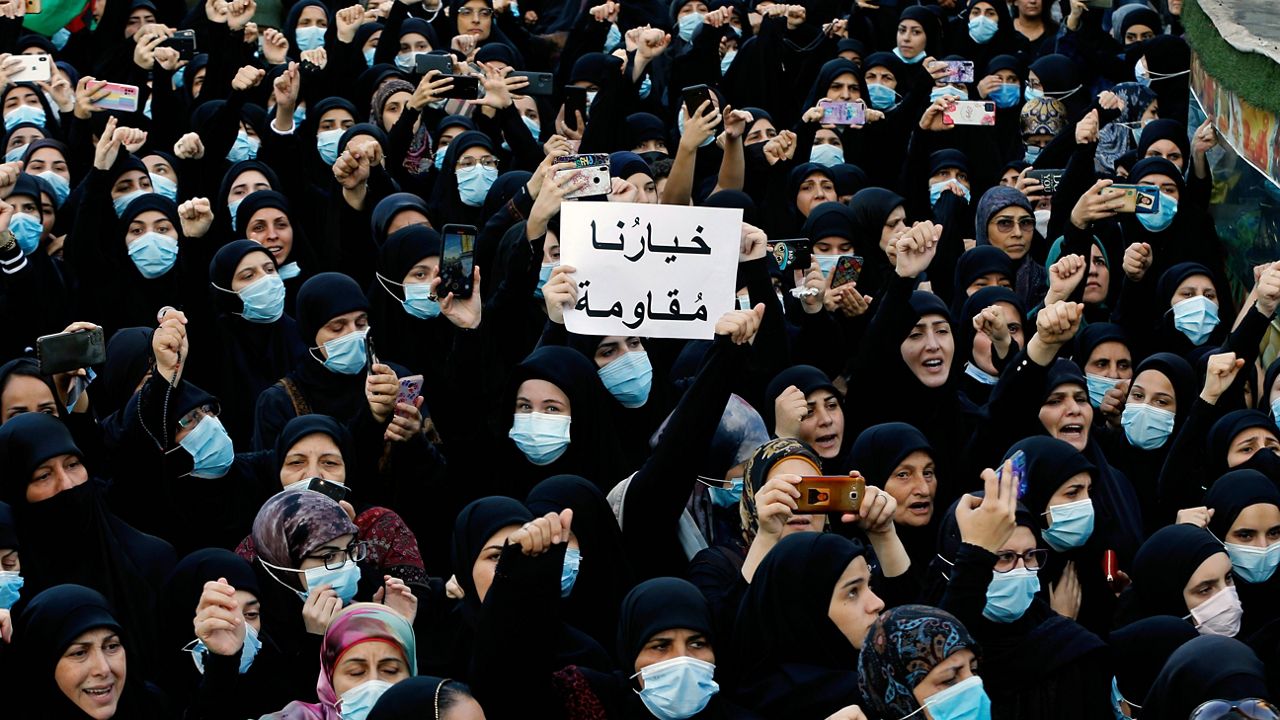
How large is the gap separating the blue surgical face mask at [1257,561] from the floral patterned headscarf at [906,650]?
182 cm

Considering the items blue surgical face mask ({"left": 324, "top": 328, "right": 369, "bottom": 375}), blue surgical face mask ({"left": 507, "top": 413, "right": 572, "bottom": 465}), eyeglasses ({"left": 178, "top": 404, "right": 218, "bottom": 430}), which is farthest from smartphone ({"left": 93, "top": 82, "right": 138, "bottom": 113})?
blue surgical face mask ({"left": 507, "top": 413, "right": 572, "bottom": 465})

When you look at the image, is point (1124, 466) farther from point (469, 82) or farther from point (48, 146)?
point (48, 146)

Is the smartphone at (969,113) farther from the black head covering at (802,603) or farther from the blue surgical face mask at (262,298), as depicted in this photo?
the black head covering at (802,603)

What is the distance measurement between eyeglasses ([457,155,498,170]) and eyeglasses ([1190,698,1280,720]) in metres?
4.41

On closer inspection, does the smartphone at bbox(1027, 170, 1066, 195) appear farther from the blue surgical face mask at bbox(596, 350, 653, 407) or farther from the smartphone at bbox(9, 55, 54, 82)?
the smartphone at bbox(9, 55, 54, 82)

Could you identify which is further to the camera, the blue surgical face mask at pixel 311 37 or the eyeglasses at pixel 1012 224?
the blue surgical face mask at pixel 311 37

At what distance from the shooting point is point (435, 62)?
816 centimetres

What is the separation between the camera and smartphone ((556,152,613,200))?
254 inches

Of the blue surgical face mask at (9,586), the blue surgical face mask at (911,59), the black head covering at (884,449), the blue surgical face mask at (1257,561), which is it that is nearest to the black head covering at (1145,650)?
the blue surgical face mask at (1257,561)

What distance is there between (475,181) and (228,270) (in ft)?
5.08

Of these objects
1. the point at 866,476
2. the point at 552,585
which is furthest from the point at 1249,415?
the point at 552,585

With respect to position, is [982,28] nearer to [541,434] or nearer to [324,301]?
[324,301]

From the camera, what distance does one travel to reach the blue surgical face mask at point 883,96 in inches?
383

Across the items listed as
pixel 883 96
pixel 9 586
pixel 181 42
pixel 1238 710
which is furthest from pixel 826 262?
pixel 181 42
